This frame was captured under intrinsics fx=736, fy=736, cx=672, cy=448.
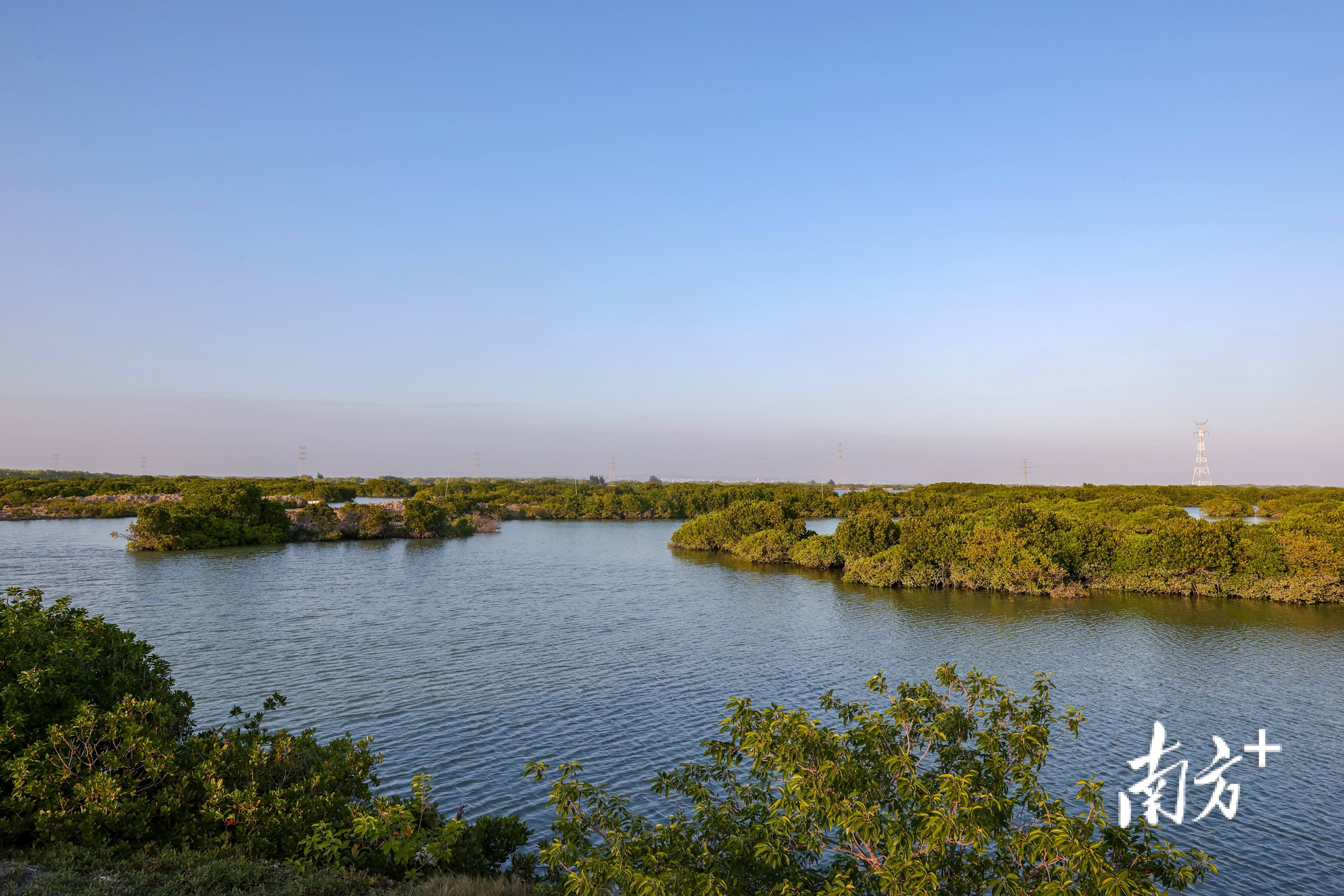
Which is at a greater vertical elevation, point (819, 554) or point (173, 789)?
point (173, 789)

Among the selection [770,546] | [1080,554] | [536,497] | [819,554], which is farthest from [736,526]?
[536,497]

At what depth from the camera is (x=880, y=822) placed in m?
8.70

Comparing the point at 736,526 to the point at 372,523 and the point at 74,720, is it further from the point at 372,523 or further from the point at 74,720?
the point at 74,720

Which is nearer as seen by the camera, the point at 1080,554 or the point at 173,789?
the point at 173,789

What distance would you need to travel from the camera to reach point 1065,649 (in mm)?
34281

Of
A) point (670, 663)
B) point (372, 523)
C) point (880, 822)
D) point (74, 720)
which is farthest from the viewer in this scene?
point (372, 523)

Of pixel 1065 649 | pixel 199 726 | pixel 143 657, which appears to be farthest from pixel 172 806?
pixel 1065 649

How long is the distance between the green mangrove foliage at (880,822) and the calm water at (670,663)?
8.49 metres

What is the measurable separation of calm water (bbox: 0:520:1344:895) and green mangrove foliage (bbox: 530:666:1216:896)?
8.49 metres

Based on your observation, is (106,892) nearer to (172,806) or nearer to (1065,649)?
(172,806)

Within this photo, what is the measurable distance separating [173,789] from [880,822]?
11.3m

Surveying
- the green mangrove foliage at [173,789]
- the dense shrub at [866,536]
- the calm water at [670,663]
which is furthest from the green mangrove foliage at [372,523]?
the green mangrove foliage at [173,789]

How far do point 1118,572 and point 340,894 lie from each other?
2150 inches

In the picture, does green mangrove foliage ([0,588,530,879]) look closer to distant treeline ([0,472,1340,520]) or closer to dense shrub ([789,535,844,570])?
dense shrub ([789,535,844,570])
